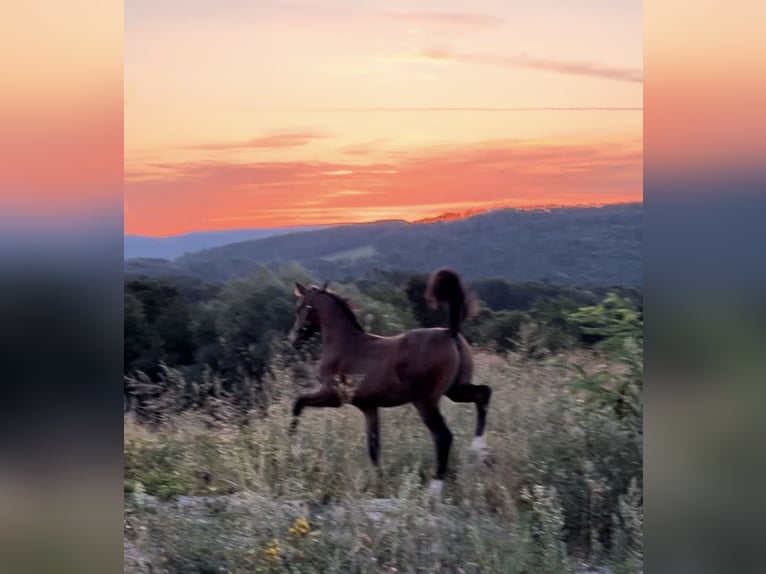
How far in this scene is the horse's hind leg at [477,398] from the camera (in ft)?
12.4

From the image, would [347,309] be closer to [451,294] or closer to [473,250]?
[451,294]

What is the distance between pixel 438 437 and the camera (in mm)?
3789

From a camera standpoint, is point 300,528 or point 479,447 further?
point 479,447

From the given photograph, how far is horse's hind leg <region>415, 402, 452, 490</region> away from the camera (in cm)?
378

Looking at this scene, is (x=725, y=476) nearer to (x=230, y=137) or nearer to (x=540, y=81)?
(x=540, y=81)

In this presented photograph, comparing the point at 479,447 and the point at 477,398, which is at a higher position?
the point at 477,398

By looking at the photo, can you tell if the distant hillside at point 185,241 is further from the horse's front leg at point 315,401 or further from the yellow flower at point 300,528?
the yellow flower at point 300,528


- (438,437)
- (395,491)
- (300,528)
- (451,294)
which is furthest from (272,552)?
(451,294)

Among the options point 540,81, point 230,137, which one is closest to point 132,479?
point 230,137

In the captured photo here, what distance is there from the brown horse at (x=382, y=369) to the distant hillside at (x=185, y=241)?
31 centimetres

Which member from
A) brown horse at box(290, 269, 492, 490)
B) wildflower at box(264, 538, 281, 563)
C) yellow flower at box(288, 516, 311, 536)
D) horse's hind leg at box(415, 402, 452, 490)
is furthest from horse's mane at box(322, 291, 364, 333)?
wildflower at box(264, 538, 281, 563)

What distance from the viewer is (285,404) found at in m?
3.85

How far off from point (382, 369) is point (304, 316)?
0.42 m

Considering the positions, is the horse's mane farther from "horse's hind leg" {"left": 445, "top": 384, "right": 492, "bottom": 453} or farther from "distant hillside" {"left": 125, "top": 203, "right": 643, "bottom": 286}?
"horse's hind leg" {"left": 445, "top": 384, "right": 492, "bottom": 453}
